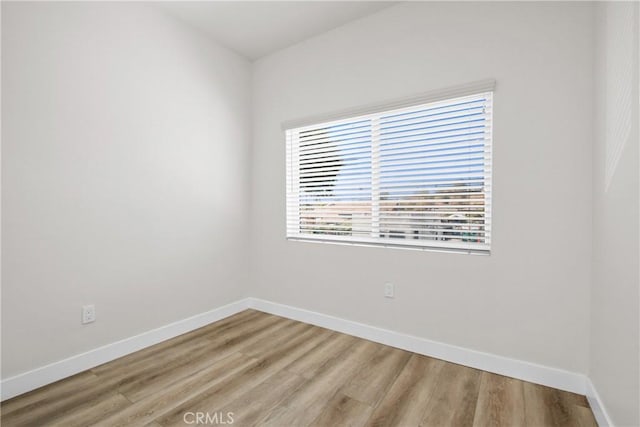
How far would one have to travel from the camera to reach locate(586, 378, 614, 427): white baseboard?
1448mm

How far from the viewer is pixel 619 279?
135cm

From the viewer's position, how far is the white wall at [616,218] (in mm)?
1194

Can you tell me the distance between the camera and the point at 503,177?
2033 mm

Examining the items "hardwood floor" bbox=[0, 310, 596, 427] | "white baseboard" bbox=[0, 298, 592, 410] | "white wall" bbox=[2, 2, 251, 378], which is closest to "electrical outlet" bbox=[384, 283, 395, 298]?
"white baseboard" bbox=[0, 298, 592, 410]

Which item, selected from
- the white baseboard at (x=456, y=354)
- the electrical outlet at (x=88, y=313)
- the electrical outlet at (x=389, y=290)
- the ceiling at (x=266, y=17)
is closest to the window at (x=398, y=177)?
the electrical outlet at (x=389, y=290)

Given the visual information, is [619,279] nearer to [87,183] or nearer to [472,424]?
[472,424]

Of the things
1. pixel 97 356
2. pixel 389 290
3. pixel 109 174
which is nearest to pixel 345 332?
pixel 389 290

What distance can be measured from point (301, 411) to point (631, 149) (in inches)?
77.6

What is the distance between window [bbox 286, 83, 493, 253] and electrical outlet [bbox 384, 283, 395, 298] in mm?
353

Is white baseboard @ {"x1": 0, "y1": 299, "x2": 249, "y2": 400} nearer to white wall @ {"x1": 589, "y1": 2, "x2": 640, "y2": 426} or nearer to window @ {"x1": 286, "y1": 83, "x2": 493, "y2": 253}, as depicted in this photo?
window @ {"x1": 286, "y1": 83, "x2": 493, "y2": 253}

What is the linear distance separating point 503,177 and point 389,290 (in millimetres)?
1188

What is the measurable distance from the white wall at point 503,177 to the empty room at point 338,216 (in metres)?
0.01

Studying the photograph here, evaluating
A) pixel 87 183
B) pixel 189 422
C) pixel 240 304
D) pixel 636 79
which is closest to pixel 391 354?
pixel 189 422

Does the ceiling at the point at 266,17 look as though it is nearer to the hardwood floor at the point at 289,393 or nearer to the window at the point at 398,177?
the window at the point at 398,177
